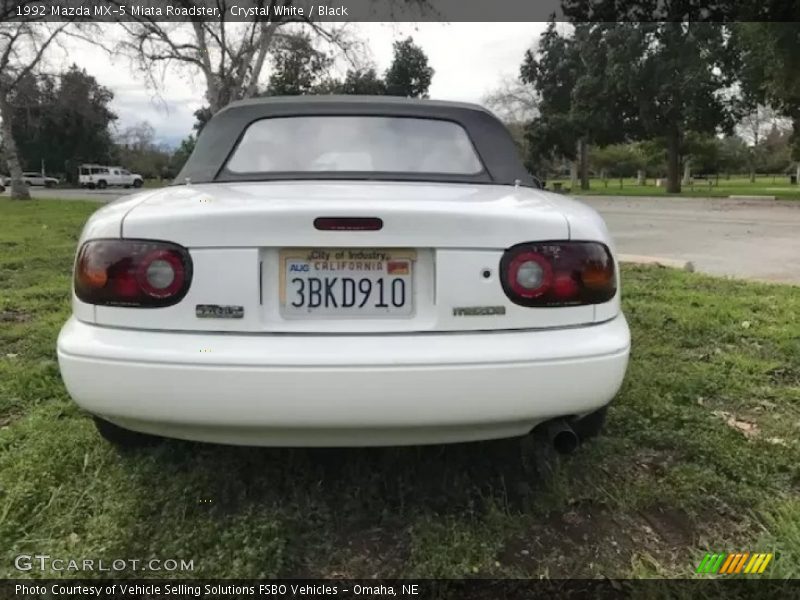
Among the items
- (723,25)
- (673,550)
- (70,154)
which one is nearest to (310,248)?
(673,550)

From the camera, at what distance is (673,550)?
216cm

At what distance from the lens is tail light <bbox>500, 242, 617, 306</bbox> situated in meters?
2.10

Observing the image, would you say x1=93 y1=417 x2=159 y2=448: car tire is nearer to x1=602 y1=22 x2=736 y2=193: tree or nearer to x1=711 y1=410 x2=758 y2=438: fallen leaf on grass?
x1=711 y1=410 x2=758 y2=438: fallen leaf on grass

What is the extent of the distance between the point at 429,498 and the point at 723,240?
9799 millimetres

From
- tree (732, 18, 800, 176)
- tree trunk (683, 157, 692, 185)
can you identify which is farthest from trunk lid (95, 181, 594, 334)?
tree trunk (683, 157, 692, 185)

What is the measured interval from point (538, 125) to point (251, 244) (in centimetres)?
3703

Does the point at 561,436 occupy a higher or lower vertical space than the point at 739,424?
higher

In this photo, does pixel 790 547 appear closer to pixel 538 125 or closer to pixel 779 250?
pixel 779 250

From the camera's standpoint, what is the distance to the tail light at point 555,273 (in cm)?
210

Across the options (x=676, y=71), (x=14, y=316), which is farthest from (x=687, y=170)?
(x=14, y=316)

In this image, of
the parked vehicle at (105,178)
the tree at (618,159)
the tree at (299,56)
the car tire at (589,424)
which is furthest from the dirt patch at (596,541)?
the tree at (618,159)

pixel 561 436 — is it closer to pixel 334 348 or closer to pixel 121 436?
pixel 334 348

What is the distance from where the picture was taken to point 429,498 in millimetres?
2457

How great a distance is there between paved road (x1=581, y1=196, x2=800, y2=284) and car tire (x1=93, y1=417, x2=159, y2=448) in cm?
628
